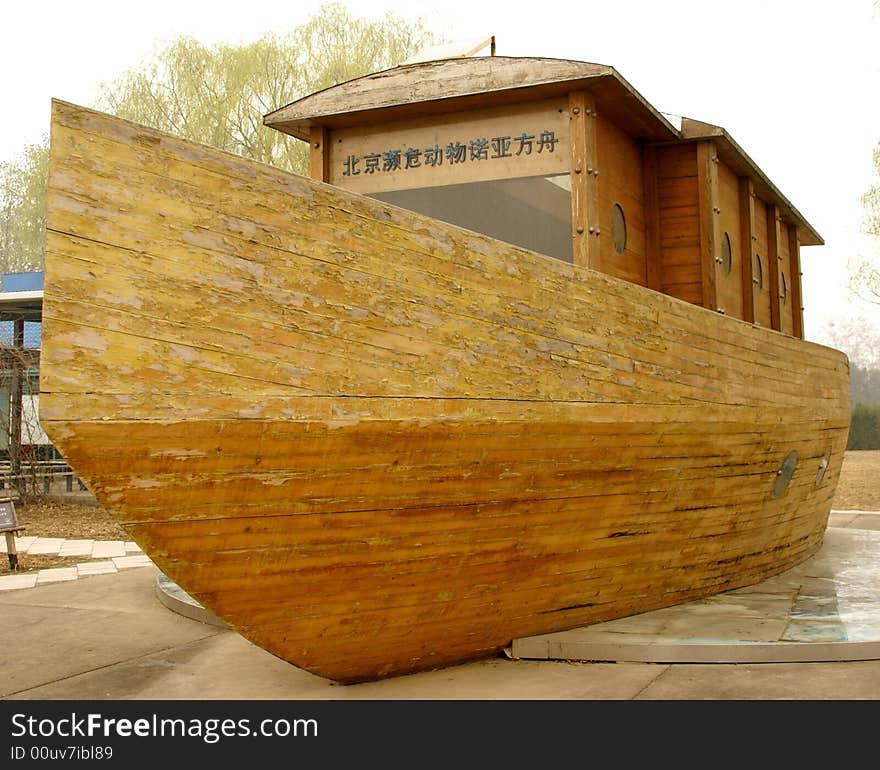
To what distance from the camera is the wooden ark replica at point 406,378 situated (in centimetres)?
306

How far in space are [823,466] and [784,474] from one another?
4.42 ft

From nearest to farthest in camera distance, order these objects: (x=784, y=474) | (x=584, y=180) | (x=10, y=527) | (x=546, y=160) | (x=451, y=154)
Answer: (x=584, y=180) → (x=546, y=160) → (x=451, y=154) → (x=784, y=474) → (x=10, y=527)

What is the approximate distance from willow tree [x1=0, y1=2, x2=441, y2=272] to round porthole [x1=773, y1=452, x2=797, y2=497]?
56.9 ft

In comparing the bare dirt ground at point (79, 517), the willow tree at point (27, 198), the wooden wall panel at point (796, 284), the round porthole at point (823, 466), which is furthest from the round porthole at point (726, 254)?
the willow tree at point (27, 198)

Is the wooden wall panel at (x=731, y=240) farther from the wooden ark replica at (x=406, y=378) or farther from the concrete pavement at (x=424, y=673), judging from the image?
the concrete pavement at (x=424, y=673)

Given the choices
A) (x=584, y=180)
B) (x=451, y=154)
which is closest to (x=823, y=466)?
(x=584, y=180)

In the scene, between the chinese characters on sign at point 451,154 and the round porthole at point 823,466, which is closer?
the chinese characters on sign at point 451,154

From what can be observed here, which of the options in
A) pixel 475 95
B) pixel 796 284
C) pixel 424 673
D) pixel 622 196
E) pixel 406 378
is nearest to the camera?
pixel 406 378

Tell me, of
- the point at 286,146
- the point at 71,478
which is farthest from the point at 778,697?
the point at 286,146

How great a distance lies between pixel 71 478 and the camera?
54.2ft

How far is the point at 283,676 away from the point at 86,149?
9.09 ft

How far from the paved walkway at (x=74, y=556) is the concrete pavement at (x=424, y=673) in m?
1.79

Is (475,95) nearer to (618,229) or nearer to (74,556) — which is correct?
(618,229)

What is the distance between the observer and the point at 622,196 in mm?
6113
